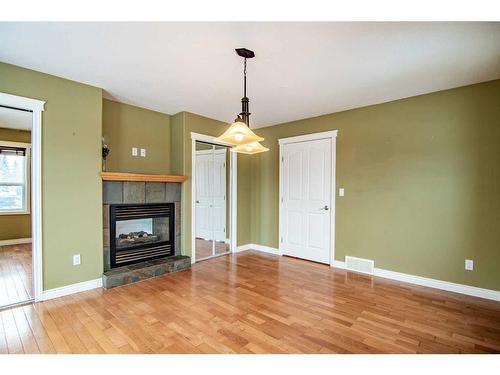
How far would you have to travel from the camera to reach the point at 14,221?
16.5ft

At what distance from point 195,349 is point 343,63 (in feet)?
9.35

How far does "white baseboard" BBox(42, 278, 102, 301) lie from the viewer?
107 inches

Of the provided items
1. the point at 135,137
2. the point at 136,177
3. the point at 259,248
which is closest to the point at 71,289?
the point at 136,177

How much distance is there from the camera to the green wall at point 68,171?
2.67 metres

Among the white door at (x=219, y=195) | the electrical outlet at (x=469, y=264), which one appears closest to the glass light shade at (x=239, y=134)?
the white door at (x=219, y=195)

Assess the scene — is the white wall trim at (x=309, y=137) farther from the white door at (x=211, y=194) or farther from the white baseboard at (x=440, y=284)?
the white baseboard at (x=440, y=284)

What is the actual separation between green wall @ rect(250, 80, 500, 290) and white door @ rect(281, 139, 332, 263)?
0.23 m

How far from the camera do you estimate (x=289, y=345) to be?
1902mm

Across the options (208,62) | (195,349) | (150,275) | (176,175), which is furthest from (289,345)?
(176,175)

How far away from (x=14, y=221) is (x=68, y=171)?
3.64 meters

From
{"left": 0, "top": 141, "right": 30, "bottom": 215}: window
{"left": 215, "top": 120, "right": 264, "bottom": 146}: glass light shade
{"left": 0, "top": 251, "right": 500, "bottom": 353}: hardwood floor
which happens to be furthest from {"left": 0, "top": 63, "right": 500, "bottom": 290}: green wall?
{"left": 0, "top": 141, "right": 30, "bottom": 215}: window

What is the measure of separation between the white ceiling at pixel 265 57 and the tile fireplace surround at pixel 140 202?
1263 millimetres

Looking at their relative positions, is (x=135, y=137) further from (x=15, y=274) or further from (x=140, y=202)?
(x=15, y=274)

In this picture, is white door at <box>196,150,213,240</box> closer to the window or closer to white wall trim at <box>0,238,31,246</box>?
the window
